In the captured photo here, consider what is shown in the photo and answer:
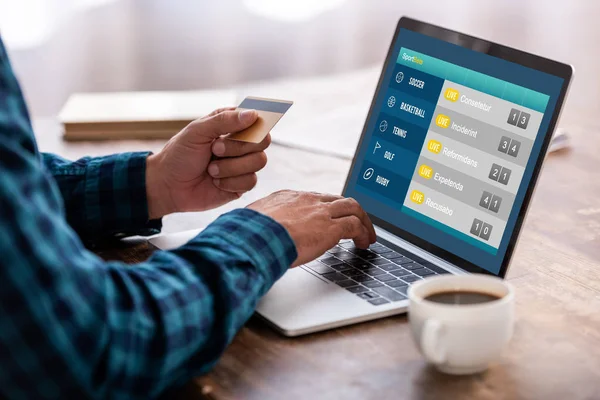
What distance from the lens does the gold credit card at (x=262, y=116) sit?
3.85 ft

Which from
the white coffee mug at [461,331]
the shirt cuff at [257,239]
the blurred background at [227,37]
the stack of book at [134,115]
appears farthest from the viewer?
the blurred background at [227,37]

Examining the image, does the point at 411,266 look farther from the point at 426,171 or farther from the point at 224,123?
the point at 224,123

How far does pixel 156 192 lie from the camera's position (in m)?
1.26

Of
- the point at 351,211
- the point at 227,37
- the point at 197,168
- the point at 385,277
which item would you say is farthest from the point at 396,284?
the point at 227,37

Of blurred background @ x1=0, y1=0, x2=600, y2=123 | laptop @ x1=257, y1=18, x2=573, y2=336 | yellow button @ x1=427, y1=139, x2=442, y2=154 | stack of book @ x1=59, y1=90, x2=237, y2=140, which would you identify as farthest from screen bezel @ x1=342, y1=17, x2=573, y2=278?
blurred background @ x1=0, y1=0, x2=600, y2=123

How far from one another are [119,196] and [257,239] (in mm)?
346

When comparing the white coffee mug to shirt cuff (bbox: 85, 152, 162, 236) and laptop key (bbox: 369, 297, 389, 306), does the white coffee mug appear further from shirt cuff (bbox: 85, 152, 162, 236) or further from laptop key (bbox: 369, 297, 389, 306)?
shirt cuff (bbox: 85, 152, 162, 236)

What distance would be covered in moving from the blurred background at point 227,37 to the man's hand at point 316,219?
1836 mm

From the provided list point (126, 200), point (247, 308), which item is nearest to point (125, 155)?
point (126, 200)

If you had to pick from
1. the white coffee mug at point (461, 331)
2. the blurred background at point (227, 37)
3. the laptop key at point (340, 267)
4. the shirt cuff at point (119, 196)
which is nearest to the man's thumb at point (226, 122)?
the shirt cuff at point (119, 196)

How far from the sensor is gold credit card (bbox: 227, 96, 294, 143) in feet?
3.85

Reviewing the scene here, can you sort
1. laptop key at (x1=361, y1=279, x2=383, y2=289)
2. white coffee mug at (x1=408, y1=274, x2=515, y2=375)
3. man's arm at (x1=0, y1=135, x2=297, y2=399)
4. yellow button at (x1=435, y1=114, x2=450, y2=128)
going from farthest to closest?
yellow button at (x1=435, y1=114, x2=450, y2=128), laptop key at (x1=361, y1=279, x2=383, y2=289), white coffee mug at (x1=408, y1=274, x2=515, y2=375), man's arm at (x1=0, y1=135, x2=297, y2=399)

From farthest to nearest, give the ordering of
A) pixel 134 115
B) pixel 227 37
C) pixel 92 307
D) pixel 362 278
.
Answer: pixel 227 37
pixel 134 115
pixel 362 278
pixel 92 307

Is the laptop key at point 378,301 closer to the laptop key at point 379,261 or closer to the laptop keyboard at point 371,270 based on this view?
the laptop keyboard at point 371,270
